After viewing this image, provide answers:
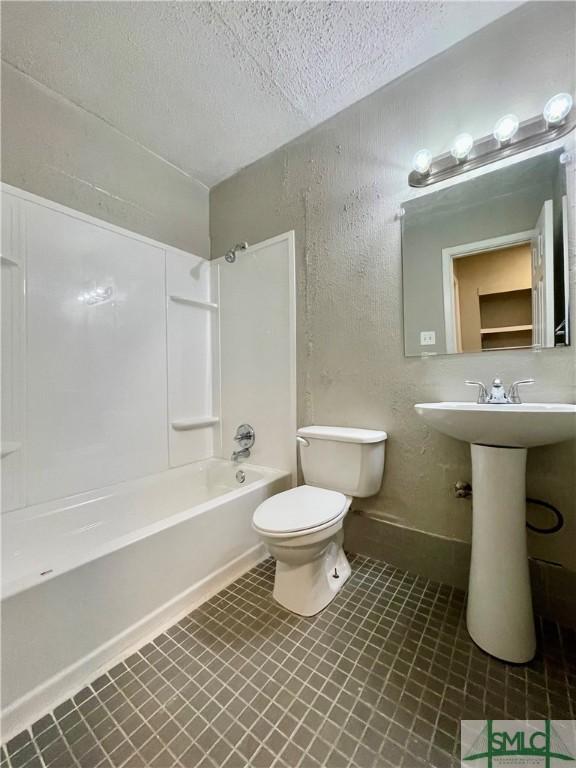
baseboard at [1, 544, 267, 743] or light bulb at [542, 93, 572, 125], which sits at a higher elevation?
light bulb at [542, 93, 572, 125]

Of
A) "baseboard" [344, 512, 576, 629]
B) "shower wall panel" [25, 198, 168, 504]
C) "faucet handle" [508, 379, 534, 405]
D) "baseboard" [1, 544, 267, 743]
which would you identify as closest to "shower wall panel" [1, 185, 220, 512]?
"shower wall panel" [25, 198, 168, 504]

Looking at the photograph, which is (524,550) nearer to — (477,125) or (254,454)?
(254,454)

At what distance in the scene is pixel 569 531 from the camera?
1159mm

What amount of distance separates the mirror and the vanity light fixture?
0.20ft

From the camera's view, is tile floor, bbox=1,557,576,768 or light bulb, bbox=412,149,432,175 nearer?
tile floor, bbox=1,557,576,768

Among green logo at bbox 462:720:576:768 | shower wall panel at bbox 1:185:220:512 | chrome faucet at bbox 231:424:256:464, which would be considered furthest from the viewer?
Answer: chrome faucet at bbox 231:424:256:464

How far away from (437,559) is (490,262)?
53.2 inches

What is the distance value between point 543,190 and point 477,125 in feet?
1.35

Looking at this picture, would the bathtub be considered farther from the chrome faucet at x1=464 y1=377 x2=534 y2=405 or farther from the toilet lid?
the chrome faucet at x1=464 y1=377 x2=534 y2=405

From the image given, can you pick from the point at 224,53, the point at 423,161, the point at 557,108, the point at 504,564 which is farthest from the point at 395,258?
the point at 504,564

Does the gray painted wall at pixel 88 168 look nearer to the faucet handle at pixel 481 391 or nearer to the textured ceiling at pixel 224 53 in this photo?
the textured ceiling at pixel 224 53

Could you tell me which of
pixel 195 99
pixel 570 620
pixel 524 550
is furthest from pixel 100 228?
pixel 570 620

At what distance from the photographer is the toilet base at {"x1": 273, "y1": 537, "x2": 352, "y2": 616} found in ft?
4.14

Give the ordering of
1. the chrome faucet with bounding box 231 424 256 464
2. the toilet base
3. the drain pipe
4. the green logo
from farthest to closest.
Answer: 1. the chrome faucet with bounding box 231 424 256 464
2. the toilet base
3. the drain pipe
4. the green logo
